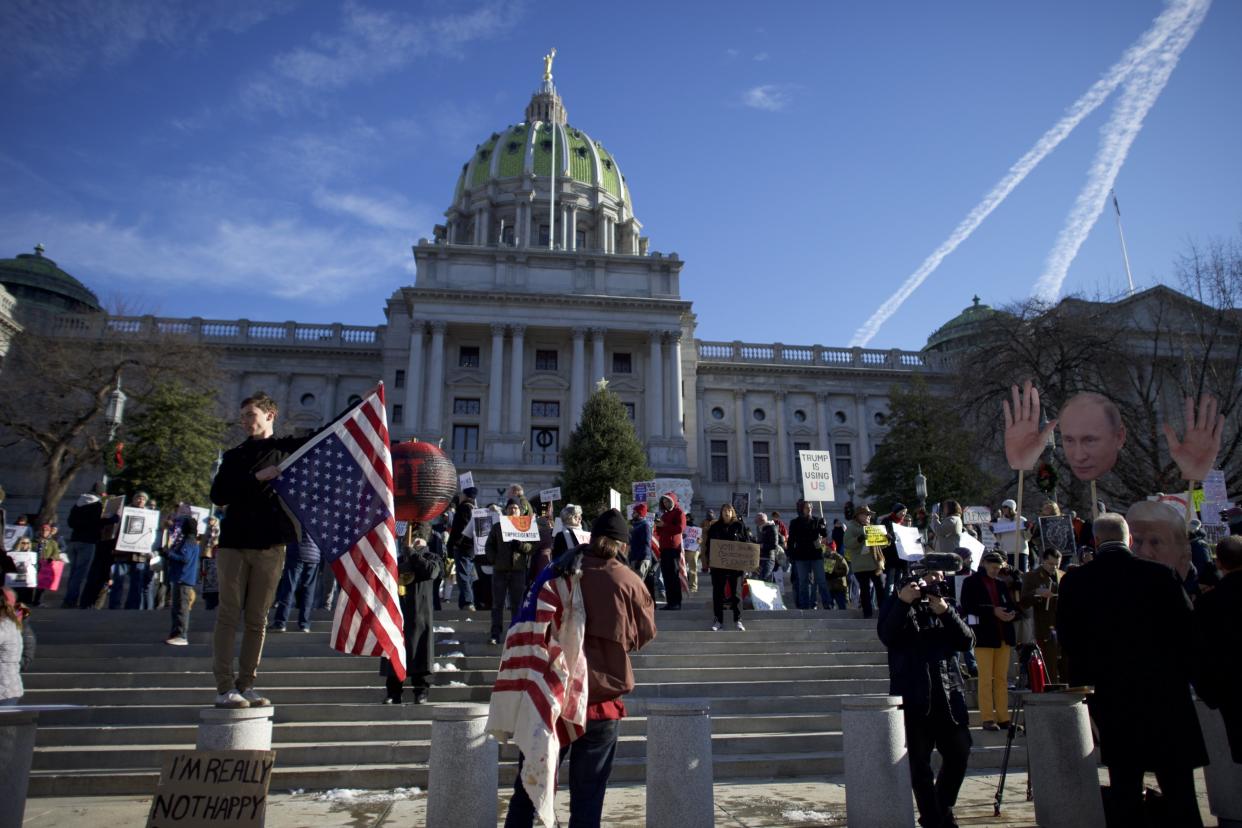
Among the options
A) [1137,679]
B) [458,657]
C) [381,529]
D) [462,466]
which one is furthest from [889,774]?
[462,466]

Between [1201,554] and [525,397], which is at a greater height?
[525,397]

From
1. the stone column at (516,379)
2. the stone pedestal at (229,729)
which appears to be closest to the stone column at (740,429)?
the stone column at (516,379)

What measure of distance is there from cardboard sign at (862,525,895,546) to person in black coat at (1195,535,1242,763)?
319 inches

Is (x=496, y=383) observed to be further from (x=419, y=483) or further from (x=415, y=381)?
(x=419, y=483)

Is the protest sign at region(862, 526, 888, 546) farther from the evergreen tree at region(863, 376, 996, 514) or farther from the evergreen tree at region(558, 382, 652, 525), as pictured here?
the evergreen tree at region(863, 376, 996, 514)

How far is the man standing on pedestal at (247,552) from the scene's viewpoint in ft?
19.7

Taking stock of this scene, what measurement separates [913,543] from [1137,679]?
7.41m

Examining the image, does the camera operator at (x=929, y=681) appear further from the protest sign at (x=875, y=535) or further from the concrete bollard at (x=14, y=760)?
the protest sign at (x=875, y=535)

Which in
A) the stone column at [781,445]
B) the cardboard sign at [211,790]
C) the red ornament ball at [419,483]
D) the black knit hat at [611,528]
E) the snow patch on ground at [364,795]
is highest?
the stone column at [781,445]

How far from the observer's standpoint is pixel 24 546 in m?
13.9

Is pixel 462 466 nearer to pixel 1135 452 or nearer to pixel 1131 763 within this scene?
pixel 1135 452

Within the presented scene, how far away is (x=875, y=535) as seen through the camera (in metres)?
13.7

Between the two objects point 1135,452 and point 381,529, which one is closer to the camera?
point 381,529

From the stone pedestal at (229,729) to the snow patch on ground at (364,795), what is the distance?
232 cm
